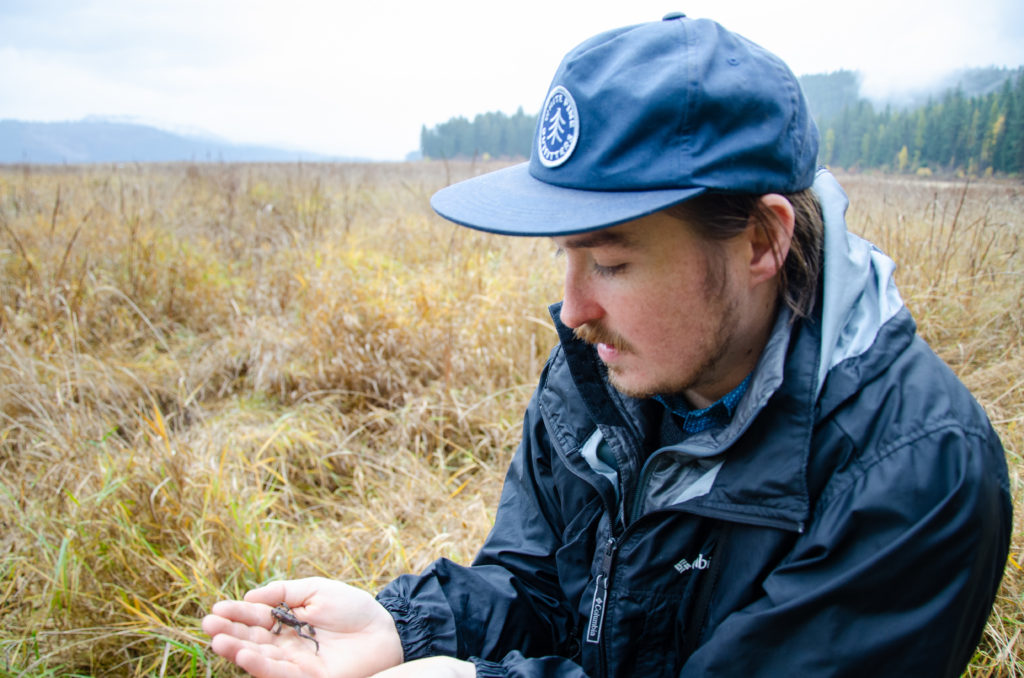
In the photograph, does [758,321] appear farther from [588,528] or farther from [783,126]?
[588,528]

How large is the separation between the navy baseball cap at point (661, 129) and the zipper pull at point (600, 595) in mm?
663

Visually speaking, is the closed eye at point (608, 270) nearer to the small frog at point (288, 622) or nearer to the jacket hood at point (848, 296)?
the jacket hood at point (848, 296)

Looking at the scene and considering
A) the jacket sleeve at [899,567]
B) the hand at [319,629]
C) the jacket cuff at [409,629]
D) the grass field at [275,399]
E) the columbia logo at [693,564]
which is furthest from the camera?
the grass field at [275,399]

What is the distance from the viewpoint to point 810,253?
1.17 m

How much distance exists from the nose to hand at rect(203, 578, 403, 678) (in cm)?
78

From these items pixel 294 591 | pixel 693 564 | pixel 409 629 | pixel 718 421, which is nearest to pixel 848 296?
pixel 718 421

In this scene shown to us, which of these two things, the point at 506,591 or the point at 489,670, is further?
the point at 506,591

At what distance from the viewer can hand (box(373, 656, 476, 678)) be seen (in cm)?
111

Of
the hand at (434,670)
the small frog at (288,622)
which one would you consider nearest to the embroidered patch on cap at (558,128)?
the hand at (434,670)

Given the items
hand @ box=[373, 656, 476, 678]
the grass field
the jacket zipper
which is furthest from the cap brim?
the grass field

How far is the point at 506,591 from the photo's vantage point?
1422 millimetres

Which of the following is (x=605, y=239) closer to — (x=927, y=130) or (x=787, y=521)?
(x=787, y=521)

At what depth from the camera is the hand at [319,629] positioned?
1.23 m

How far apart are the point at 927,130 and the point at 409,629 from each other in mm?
3940
